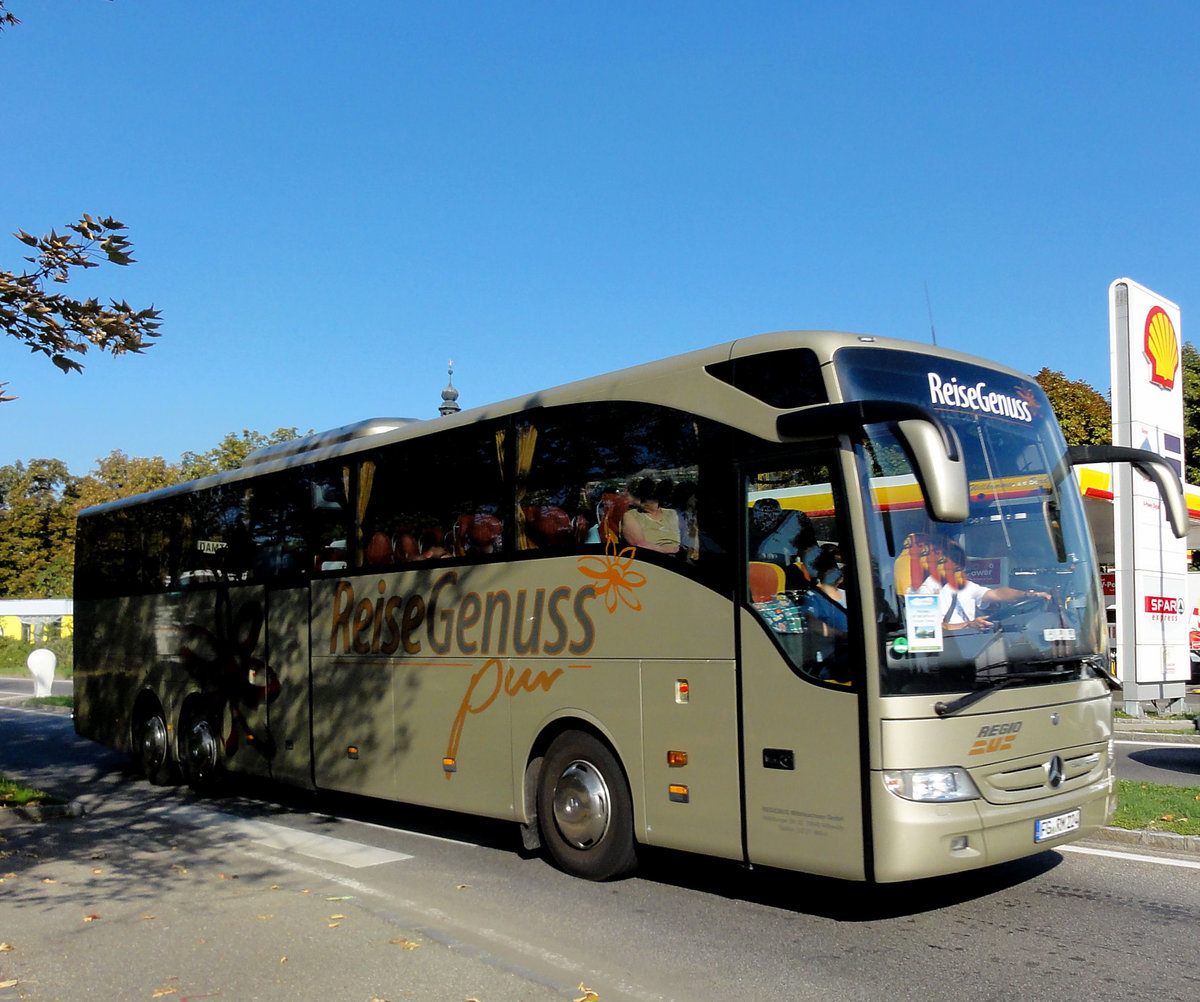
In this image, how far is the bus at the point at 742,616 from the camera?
6309 mm

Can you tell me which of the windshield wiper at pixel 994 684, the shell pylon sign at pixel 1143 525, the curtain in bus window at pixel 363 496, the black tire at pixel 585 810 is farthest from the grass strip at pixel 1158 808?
the shell pylon sign at pixel 1143 525

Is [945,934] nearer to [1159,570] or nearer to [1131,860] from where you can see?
[1131,860]

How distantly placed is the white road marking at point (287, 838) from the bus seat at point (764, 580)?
3.99 meters

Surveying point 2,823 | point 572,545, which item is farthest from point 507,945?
point 2,823

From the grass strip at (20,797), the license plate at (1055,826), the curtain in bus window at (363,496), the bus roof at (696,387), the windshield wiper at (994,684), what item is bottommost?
the grass strip at (20,797)

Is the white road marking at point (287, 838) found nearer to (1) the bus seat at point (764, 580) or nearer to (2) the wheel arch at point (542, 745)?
(2) the wheel arch at point (542, 745)

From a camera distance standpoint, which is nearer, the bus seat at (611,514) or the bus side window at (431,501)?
the bus seat at (611,514)

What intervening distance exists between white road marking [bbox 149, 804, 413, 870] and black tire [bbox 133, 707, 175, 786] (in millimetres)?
1700

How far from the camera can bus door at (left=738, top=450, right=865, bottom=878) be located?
6.36m

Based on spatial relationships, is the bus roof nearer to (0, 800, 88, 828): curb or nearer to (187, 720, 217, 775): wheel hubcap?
(187, 720, 217, 775): wheel hubcap

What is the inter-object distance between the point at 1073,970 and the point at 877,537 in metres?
2.38

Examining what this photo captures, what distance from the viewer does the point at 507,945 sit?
6.46m

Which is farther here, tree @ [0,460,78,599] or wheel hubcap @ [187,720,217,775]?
tree @ [0,460,78,599]

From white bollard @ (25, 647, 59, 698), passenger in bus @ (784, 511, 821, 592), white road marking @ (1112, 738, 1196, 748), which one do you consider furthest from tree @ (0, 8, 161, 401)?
white bollard @ (25, 647, 59, 698)
